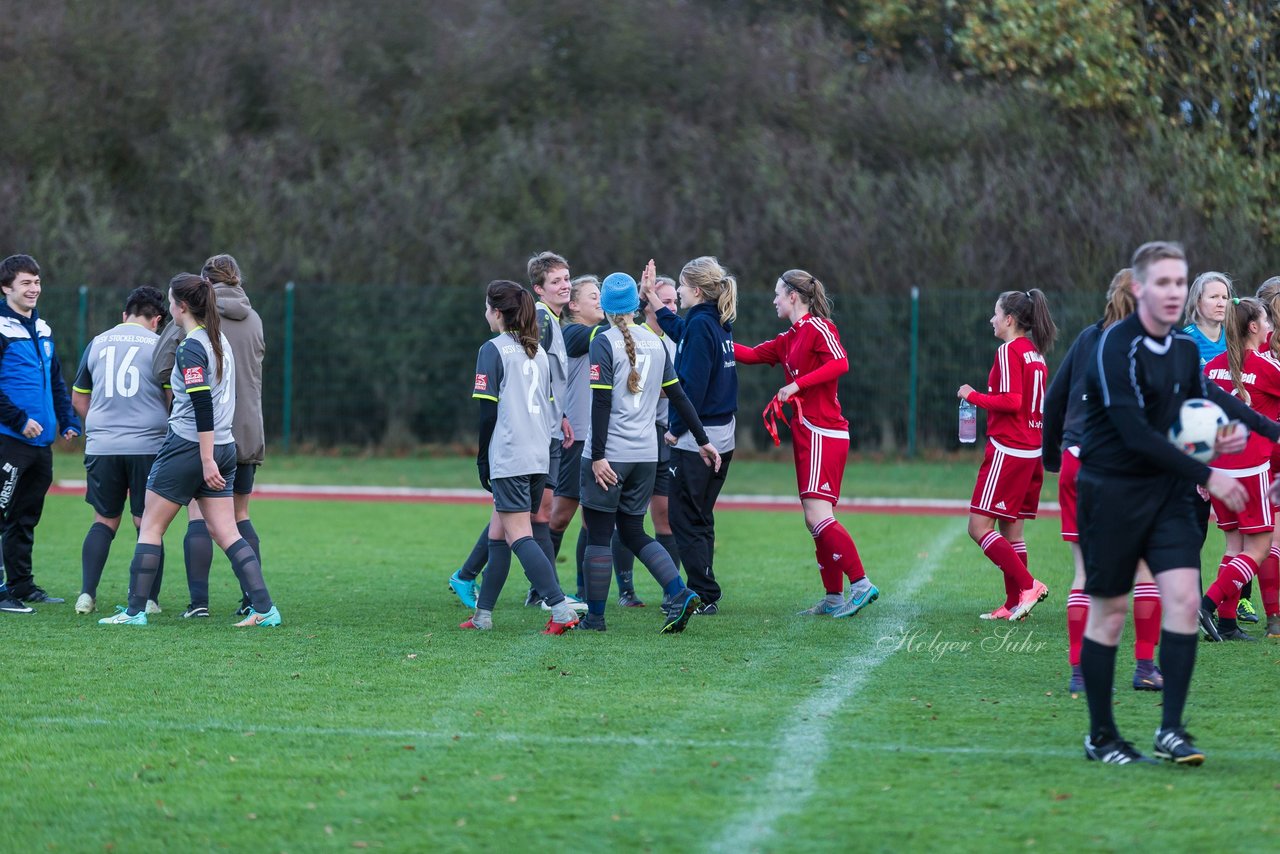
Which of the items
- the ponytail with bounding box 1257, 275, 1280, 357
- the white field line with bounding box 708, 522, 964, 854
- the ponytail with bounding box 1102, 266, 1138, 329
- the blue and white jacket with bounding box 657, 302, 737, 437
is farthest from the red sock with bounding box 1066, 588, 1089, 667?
the blue and white jacket with bounding box 657, 302, 737, 437

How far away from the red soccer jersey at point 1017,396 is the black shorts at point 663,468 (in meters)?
2.00

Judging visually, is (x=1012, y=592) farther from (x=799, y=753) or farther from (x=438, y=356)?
(x=438, y=356)

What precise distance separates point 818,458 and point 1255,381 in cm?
238

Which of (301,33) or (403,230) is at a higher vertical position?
(301,33)

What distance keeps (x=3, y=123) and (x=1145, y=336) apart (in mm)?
25623

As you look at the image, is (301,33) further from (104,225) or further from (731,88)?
(731,88)

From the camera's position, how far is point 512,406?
25.8 feet

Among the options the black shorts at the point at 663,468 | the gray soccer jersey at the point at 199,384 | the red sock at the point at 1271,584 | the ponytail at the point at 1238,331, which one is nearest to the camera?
the gray soccer jersey at the point at 199,384

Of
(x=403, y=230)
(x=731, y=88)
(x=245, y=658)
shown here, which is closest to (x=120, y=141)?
(x=403, y=230)

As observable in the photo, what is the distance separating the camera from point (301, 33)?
93.9 ft

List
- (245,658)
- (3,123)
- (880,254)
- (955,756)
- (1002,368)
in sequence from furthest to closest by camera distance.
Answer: (3,123) < (880,254) < (1002,368) < (245,658) < (955,756)

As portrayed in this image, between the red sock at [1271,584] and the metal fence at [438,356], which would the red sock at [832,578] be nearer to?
the red sock at [1271,584]

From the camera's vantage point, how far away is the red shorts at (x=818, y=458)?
28.2 ft

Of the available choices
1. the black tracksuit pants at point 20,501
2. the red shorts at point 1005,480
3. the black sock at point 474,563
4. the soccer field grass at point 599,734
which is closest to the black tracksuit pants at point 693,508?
the soccer field grass at point 599,734
